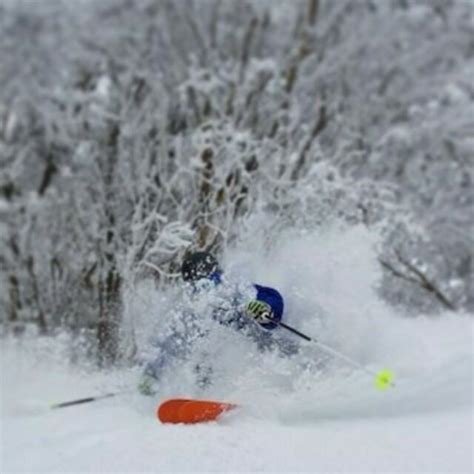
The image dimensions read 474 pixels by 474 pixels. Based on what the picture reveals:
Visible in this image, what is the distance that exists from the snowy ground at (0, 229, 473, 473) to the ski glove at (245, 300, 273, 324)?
2.21ft

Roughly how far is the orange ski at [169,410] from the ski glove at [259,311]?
888 mm

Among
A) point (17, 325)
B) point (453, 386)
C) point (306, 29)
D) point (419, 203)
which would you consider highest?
point (306, 29)

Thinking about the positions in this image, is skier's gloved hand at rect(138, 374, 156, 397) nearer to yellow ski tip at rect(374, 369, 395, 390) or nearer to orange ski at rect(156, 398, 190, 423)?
orange ski at rect(156, 398, 190, 423)

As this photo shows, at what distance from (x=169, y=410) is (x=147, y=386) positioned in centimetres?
64

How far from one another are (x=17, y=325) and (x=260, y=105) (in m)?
7.01

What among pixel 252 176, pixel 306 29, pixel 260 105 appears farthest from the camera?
pixel 306 29

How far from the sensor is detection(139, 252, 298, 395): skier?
22.7 ft

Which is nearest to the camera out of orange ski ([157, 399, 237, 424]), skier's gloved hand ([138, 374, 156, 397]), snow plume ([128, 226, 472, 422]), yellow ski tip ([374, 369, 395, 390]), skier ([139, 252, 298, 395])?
yellow ski tip ([374, 369, 395, 390])

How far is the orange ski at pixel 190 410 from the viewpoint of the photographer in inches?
252

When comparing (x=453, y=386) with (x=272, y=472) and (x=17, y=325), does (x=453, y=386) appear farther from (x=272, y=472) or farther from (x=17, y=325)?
(x=17, y=325)

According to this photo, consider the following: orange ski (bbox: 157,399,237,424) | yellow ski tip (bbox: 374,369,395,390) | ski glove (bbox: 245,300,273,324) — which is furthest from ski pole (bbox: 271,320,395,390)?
orange ski (bbox: 157,399,237,424)

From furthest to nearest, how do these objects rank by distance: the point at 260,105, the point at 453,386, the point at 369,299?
1. the point at 260,105
2. the point at 369,299
3. the point at 453,386

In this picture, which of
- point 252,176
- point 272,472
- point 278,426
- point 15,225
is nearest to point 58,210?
point 15,225

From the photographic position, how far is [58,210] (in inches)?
531
